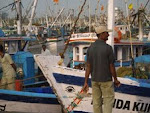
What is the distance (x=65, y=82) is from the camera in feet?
20.3

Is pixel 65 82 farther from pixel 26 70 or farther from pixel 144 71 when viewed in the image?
pixel 26 70

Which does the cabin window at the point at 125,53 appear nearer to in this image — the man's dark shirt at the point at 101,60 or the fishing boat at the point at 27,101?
the fishing boat at the point at 27,101

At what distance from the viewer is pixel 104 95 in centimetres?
496

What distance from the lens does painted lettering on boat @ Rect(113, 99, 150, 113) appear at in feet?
20.1

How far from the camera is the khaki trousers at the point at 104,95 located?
486 cm

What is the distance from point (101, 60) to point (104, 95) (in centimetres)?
67

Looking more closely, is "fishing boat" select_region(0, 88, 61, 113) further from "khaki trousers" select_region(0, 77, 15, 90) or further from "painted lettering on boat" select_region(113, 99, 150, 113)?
"painted lettering on boat" select_region(113, 99, 150, 113)

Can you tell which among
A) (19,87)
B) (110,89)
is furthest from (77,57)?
(110,89)

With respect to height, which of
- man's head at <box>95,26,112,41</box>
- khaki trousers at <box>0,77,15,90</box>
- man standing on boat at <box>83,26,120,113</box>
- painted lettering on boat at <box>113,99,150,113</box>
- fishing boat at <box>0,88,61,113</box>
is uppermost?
man's head at <box>95,26,112,41</box>

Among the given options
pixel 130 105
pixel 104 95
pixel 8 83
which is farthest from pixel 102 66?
Result: pixel 8 83

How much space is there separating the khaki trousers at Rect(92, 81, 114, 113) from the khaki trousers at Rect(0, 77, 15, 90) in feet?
10.8

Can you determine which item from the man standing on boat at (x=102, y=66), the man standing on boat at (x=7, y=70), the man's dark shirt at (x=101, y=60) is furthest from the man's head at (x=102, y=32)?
the man standing on boat at (x=7, y=70)

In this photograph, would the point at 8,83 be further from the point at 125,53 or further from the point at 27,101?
the point at 125,53

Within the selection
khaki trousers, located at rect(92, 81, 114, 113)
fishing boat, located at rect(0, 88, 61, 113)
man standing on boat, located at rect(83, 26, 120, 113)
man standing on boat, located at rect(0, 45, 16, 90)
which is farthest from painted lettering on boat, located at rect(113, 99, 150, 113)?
man standing on boat, located at rect(0, 45, 16, 90)
